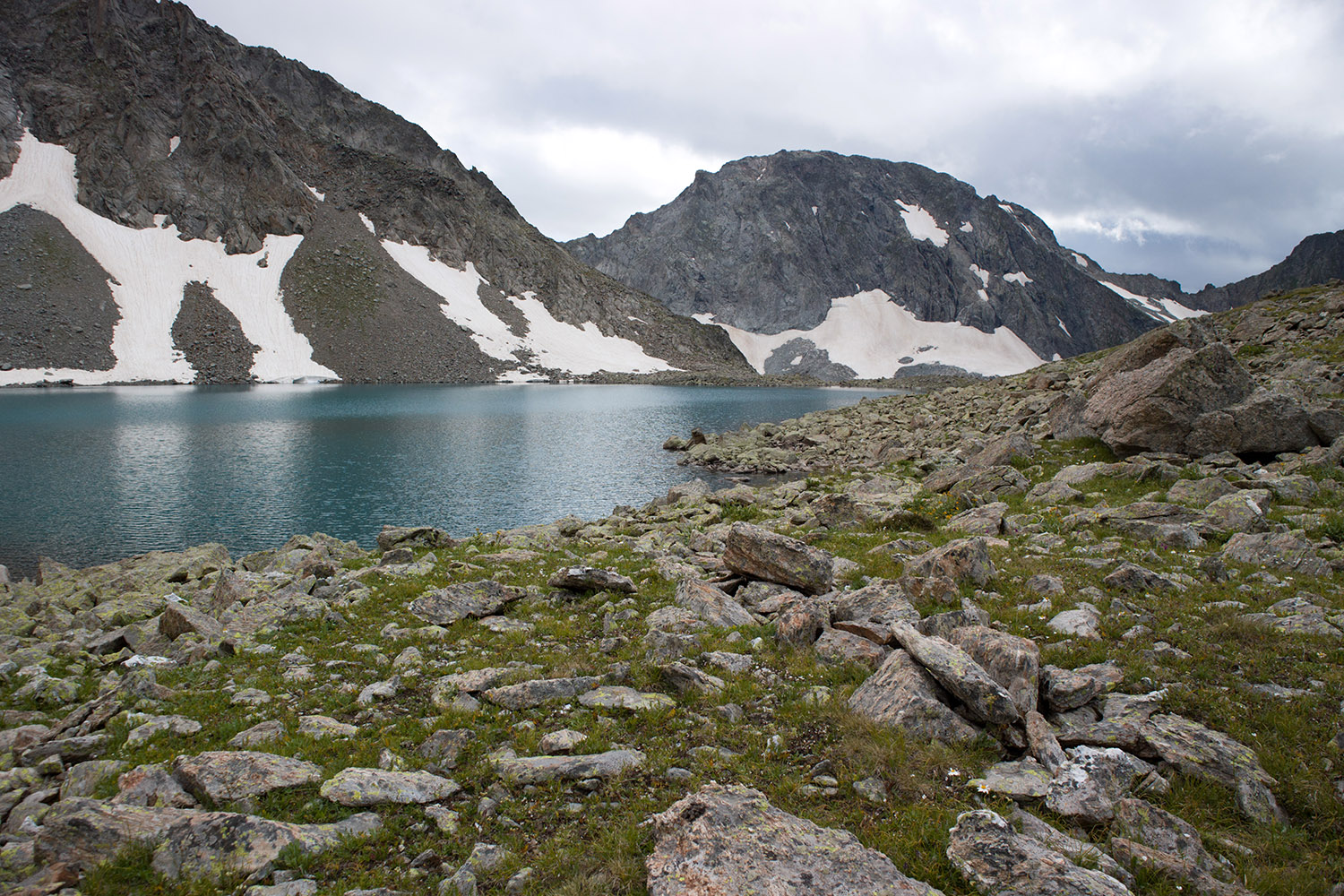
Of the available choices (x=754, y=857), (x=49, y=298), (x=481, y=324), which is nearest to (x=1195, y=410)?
(x=754, y=857)

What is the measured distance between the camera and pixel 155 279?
142500 mm

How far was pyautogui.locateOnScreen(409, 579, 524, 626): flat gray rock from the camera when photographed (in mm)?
15086


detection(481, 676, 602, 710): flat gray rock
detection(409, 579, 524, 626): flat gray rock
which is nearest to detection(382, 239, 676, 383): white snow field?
detection(409, 579, 524, 626): flat gray rock

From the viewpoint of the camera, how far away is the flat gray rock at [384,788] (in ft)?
26.1

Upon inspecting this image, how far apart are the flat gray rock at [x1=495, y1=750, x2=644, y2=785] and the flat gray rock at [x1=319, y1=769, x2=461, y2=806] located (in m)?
0.76

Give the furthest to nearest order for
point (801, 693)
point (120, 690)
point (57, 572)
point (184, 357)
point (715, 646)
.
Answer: point (184, 357) → point (57, 572) → point (715, 646) → point (120, 690) → point (801, 693)

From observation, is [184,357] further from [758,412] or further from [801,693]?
[801,693]

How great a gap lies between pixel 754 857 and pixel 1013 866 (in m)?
2.55

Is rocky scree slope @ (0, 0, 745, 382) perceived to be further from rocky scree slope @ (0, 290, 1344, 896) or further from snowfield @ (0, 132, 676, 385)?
rocky scree slope @ (0, 290, 1344, 896)

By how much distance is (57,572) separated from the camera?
25219 millimetres

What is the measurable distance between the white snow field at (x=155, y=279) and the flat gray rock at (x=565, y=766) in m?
154

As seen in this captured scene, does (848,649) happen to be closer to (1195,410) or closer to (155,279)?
(1195,410)

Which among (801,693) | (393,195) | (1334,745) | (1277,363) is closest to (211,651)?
(801,693)

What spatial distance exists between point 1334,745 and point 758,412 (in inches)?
4140
